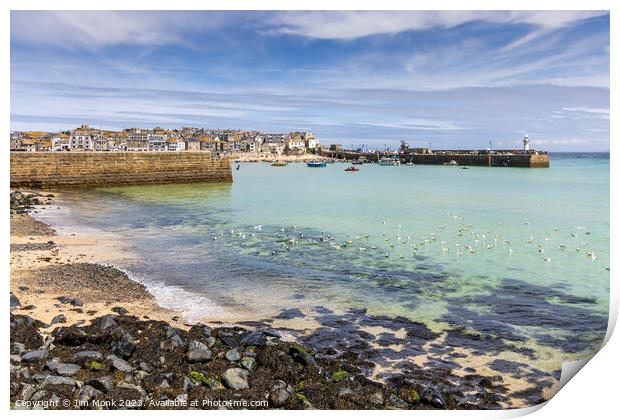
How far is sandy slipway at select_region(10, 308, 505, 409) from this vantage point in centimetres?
575

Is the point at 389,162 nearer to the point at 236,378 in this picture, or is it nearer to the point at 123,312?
the point at 123,312

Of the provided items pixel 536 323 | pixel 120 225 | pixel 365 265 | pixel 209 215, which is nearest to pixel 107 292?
pixel 365 265

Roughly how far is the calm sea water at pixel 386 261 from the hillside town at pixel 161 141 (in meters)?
12.3

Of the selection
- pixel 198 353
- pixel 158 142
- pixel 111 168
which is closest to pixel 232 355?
pixel 198 353

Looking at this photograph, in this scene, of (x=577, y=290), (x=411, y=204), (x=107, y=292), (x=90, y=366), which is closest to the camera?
(x=90, y=366)

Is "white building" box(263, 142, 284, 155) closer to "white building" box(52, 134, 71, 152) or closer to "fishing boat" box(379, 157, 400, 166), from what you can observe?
"fishing boat" box(379, 157, 400, 166)

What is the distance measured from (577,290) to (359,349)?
6647mm

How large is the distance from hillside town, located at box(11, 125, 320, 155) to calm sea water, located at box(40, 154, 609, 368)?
40.4 ft

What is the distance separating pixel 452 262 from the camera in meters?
14.0

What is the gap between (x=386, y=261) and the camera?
14.1 m

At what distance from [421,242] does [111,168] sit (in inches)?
1155

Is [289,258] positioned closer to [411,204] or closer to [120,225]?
[120,225]

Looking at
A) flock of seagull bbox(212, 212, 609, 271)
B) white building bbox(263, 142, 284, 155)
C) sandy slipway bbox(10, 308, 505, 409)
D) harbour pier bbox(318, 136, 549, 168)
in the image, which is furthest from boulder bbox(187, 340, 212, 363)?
white building bbox(263, 142, 284, 155)

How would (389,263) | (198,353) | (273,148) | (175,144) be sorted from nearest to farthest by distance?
(198,353) < (389,263) < (175,144) < (273,148)
